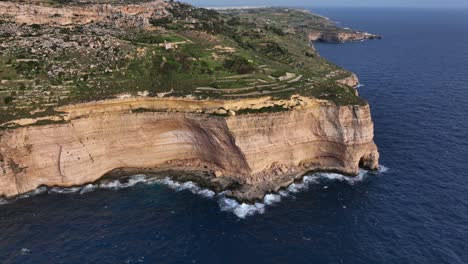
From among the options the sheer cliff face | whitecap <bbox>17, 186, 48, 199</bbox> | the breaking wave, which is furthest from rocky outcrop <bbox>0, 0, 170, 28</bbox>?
the breaking wave

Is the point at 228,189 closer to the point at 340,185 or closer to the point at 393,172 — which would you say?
the point at 340,185

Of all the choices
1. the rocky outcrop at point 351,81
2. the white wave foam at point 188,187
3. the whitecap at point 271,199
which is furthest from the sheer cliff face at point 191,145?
the rocky outcrop at point 351,81

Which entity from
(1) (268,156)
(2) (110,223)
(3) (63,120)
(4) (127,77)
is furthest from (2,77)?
(1) (268,156)

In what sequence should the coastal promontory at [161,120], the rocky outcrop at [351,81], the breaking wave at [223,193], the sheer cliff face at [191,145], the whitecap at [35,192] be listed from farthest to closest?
the rocky outcrop at [351,81]
the coastal promontory at [161,120]
the sheer cliff face at [191,145]
the whitecap at [35,192]
the breaking wave at [223,193]

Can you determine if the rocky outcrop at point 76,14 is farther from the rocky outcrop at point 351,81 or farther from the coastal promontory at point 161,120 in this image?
the rocky outcrop at point 351,81

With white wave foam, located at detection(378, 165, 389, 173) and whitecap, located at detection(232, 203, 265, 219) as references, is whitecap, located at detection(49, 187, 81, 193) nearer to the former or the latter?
whitecap, located at detection(232, 203, 265, 219)
